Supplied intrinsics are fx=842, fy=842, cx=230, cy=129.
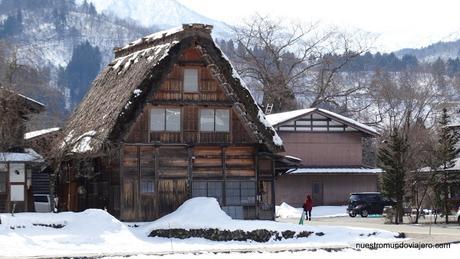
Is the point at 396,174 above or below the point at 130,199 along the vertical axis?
above

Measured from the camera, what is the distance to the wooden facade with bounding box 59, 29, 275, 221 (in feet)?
115

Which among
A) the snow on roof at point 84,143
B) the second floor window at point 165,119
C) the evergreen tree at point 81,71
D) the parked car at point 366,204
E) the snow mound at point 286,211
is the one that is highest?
the evergreen tree at point 81,71

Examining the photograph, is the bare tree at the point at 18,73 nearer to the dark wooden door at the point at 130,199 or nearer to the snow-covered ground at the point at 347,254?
the dark wooden door at the point at 130,199

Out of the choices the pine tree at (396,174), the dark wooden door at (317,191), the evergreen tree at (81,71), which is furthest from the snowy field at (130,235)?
the evergreen tree at (81,71)

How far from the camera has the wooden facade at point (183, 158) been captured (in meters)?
35.0

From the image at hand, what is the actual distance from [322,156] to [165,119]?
84.3ft

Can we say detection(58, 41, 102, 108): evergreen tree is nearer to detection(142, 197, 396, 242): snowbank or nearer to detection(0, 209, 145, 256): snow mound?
detection(142, 197, 396, 242): snowbank

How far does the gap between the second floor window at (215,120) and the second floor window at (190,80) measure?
1.05m

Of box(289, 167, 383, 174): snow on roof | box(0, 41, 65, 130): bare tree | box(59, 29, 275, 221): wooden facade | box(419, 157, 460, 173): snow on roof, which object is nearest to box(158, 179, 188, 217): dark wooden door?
box(59, 29, 275, 221): wooden facade

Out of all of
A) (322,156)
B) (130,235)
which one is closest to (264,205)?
(130,235)

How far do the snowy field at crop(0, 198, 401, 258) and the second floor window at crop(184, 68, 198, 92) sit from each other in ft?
15.9

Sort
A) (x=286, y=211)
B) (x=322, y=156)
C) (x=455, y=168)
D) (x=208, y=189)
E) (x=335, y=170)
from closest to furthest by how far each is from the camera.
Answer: (x=208, y=189) < (x=455, y=168) < (x=286, y=211) < (x=335, y=170) < (x=322, y=156)

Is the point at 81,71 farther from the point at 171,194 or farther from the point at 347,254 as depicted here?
the point at 347,254

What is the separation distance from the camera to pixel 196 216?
3309cm
